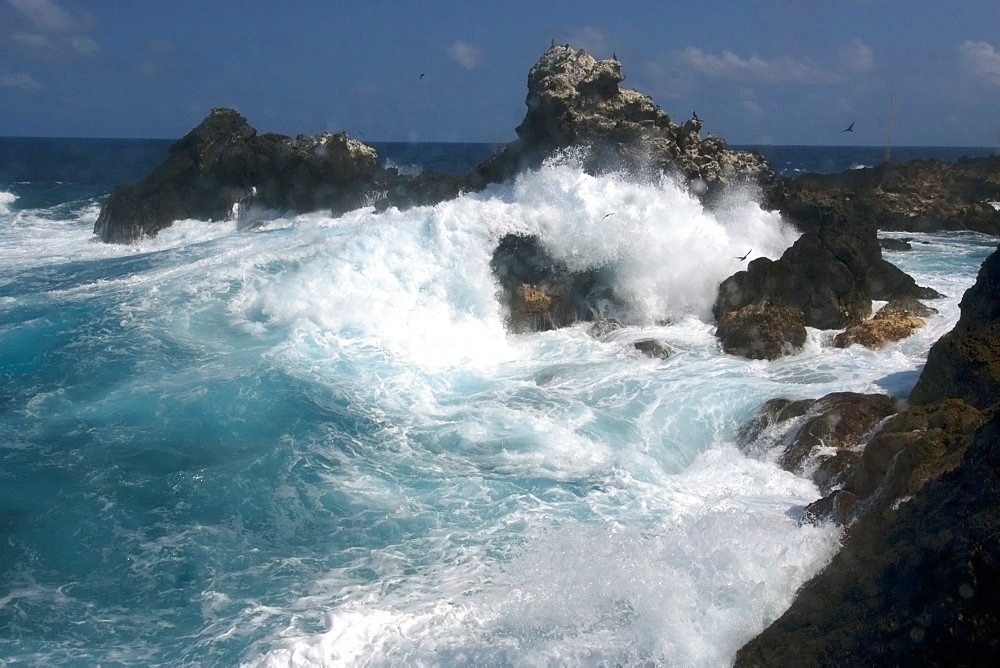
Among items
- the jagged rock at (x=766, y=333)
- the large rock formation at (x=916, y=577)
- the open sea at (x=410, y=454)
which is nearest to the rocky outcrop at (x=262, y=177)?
the open sea at (x=410, y=454)

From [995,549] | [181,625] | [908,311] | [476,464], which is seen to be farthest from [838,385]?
[181,625]

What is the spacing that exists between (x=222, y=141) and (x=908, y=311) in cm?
2428

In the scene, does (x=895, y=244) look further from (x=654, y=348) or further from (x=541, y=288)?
(x=654, y=348)

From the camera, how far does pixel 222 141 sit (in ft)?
98.7

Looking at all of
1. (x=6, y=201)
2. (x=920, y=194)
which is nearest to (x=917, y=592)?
(x=920, y=194)

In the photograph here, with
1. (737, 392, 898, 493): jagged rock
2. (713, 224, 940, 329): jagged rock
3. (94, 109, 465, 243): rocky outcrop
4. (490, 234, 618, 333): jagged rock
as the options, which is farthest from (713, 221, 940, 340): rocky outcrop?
(94, 109, 465, 243): rocky outcrop

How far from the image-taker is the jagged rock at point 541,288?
50.5 ft

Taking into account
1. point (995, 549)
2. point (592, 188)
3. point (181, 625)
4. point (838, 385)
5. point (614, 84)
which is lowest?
point (181, 625)

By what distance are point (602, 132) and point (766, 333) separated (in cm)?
764

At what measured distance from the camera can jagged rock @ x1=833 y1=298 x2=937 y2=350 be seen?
43.6 feet

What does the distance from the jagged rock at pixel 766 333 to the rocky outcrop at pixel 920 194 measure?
11774 millimetres

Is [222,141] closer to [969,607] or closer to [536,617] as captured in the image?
[536,617]

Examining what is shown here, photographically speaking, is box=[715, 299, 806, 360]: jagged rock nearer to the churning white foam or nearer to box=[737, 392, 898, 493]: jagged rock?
box=[737, 392, 898, 493]: jagged rock

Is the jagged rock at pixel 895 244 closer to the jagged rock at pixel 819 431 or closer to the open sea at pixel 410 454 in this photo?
the open sea at pixel 410 454
